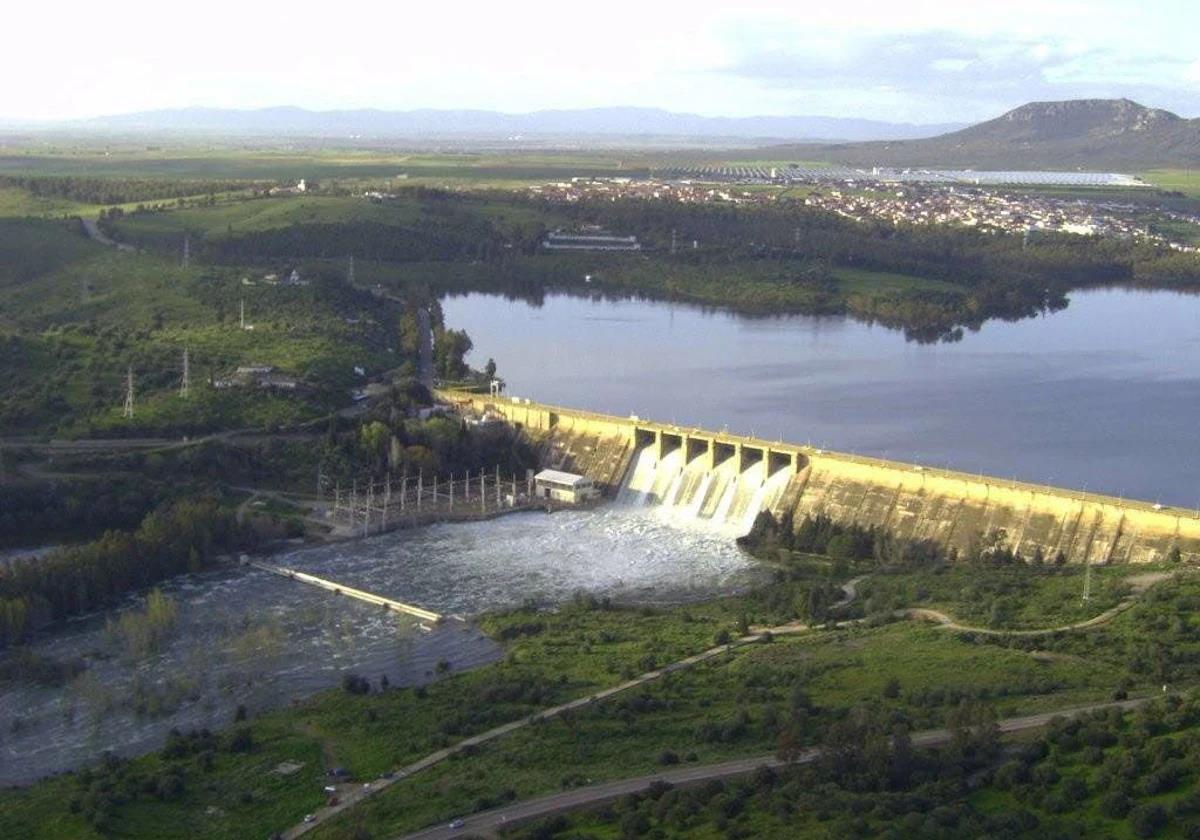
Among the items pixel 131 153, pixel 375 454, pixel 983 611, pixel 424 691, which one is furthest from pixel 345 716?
pixel 131 153

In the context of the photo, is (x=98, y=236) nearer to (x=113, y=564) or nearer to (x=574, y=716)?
(x=113, y=564)

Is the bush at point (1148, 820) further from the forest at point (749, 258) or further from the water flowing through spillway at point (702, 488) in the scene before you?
the forest at point (749, 258)

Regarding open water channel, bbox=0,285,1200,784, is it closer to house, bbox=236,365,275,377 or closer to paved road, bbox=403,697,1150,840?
paved road, bbox=403,697,1150,840

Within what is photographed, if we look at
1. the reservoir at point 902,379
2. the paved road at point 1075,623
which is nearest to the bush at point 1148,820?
the paved road at point 1075,623

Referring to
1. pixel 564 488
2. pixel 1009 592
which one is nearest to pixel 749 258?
pixel 564 488

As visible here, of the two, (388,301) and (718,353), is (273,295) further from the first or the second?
(718,353)
